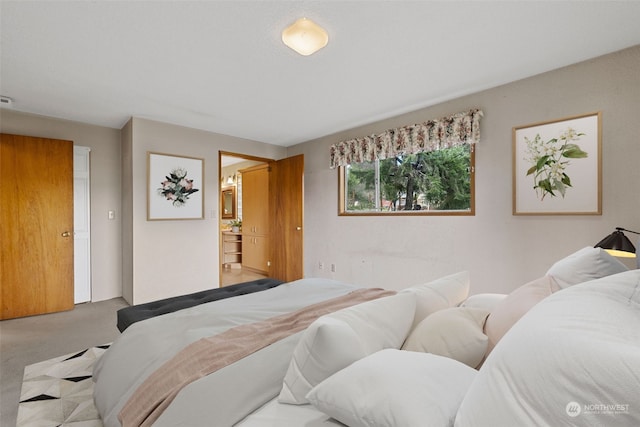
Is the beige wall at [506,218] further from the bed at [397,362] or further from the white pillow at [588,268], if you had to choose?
the white pillow at [588,268]

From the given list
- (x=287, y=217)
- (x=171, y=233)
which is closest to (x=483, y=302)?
(x=287, y=217)

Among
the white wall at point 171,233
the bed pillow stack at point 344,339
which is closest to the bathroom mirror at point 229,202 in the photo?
the white wall at point 171,233

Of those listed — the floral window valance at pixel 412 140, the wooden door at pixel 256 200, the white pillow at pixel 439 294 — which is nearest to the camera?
the white pillow at pixel 439 294

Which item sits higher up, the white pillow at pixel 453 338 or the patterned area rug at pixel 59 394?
the white pillow at pixel 453 338

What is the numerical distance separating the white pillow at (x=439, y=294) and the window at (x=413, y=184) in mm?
1727

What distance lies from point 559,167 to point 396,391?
277cm

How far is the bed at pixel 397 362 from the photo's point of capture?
0.53m

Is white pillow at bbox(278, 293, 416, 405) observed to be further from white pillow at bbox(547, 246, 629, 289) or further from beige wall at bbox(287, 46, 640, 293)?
beige wall at bbox(287, 46, 640, 293)

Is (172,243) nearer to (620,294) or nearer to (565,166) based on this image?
(620,294)

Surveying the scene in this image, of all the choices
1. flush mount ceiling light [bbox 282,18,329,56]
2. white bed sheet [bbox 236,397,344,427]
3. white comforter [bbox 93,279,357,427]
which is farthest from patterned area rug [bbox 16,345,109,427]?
flush mount ceiling light [bbox 282,18,329,56]

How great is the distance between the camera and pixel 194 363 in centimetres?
112

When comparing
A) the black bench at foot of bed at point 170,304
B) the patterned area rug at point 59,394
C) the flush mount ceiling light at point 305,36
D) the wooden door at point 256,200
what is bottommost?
the patterned area rug at point 59,394

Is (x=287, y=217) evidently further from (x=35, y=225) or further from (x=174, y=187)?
(x=35, y=225)

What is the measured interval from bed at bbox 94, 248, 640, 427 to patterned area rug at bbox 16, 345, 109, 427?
392mm
